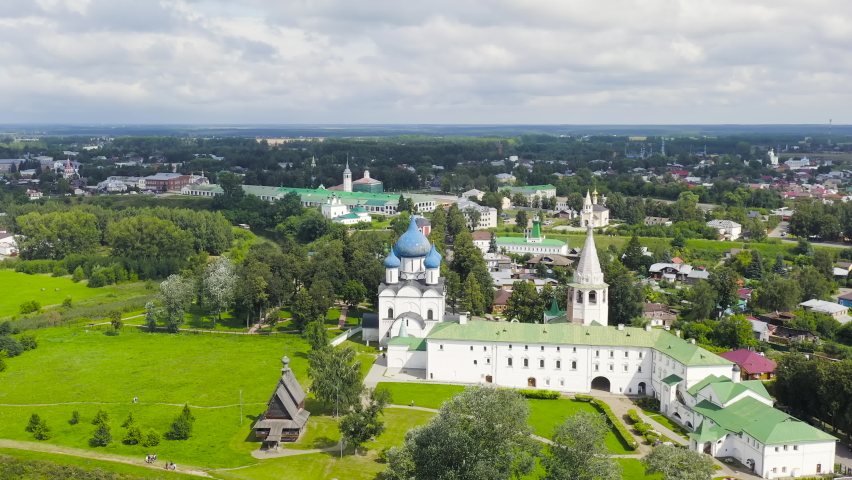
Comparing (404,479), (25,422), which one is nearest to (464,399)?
(404,479)

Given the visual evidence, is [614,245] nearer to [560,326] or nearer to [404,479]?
[560,326]

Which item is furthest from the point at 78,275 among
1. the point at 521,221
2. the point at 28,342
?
the point at 521,221

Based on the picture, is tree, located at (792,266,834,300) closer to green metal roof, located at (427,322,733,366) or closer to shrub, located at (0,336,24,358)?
green metal roof, located at (427,322,733,366)

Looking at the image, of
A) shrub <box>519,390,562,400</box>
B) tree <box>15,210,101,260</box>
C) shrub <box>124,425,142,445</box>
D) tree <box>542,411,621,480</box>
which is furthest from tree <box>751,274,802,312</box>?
tree <box>15,210,101,260</box>

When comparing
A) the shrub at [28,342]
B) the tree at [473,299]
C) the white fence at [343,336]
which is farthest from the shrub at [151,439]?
the tree at [473,299]

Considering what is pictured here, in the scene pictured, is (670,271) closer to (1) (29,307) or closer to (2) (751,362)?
(2) (751,362)

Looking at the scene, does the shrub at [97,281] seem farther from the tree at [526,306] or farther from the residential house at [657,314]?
the residential house at [657,314]
